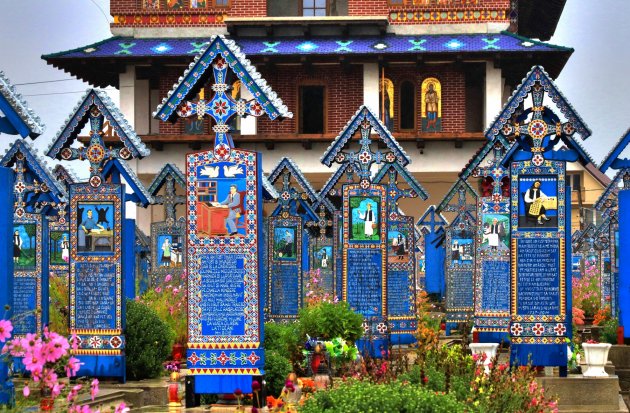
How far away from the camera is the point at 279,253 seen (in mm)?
28891

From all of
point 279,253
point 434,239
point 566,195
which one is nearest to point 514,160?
point 566,195

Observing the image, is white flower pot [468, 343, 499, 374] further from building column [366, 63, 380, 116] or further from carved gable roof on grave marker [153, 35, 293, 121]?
building column [366, 63, 380, 116]

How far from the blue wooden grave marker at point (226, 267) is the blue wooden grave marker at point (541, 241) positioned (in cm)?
405

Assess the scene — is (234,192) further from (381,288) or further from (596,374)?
(381,288)

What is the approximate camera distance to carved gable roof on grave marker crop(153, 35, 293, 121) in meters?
16.5

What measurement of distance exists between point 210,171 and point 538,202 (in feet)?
15.8

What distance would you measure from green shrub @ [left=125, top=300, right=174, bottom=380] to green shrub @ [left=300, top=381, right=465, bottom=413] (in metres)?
7.56

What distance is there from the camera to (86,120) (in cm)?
1962

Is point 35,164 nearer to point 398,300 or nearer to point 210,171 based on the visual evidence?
point 210,171

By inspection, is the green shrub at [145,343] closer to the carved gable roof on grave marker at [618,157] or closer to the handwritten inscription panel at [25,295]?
the handwritten inscription panel at [25,295]

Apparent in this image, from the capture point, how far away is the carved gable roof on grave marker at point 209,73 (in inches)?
651

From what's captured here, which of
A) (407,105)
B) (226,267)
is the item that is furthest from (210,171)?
(407,105)

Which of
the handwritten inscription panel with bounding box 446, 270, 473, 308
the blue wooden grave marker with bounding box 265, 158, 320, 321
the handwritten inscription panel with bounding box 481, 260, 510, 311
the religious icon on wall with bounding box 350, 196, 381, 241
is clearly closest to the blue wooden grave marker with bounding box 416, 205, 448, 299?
the handwritten inscription panel with bounding box 446, 270, 473, 308

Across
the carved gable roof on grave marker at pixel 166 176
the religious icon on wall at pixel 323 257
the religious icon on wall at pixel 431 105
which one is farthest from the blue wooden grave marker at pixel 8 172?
the religious icon on wall at pixel 431 105
